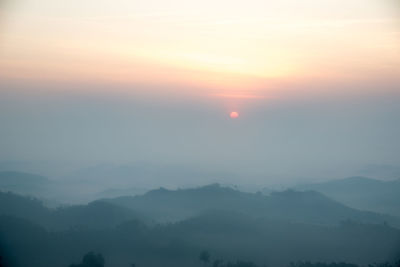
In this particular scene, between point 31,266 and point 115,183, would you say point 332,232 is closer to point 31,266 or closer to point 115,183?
point 31,266

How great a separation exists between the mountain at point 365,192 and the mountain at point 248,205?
14201 mm

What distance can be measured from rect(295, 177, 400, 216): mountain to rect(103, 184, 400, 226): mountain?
1420 cm

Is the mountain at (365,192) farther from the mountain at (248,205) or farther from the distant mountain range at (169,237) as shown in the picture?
the distant mountain range at (169,237)

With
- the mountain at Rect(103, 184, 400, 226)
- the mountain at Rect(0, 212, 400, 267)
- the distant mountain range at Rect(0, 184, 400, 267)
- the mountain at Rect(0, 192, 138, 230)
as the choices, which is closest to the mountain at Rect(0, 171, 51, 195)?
the mountain at Rect(103, 184, 400, 226)

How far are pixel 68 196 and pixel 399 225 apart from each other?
2636 inches

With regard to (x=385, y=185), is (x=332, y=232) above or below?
below

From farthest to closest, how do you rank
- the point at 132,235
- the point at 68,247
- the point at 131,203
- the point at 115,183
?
1. the point at 115,183
2. the point at 131,203
3. the point at 132,235
4. the point at 68,247

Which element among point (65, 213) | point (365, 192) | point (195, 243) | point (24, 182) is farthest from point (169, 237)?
point (365, 192)

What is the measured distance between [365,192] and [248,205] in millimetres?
49106

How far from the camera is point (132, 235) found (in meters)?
50.7

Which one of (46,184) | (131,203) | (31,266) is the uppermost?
(46,184)

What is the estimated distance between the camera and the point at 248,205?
74.1 m

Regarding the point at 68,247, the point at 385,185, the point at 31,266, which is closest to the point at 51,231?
the point at 68,247

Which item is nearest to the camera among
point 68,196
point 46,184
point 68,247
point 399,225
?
point 68,247
